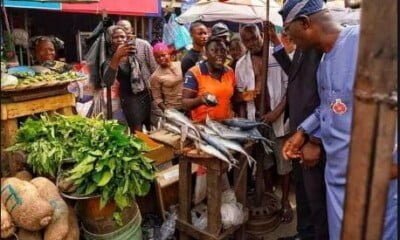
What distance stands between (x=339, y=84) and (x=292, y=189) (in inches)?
114

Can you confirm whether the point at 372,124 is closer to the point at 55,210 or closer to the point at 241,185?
the point at 55,210

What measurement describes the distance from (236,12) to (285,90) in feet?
4.38

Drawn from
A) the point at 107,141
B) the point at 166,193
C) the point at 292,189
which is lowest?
the point at 292,189

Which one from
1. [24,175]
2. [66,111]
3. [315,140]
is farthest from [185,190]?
[66,111]

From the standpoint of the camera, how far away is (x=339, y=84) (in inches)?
96.2

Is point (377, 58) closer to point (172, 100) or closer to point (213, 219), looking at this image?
point (213, 219)

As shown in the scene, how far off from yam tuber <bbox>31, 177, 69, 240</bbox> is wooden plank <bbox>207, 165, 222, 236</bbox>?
110 cm

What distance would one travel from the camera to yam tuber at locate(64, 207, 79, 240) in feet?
9.49

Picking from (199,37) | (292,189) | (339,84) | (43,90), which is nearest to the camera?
(339,84)

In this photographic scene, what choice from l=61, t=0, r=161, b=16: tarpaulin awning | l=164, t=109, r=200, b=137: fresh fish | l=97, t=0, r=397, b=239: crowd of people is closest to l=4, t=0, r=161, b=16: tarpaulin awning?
l=61, t=0, r=161, b=16: tarpaulin awning

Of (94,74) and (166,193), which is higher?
(94,74)

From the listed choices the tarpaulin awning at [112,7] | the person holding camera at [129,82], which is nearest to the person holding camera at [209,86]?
the person holding camera at [129,82]

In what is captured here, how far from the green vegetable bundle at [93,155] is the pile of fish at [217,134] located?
34 centimetres

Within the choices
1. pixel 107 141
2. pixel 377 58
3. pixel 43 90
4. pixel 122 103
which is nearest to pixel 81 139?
pixel 107 141
